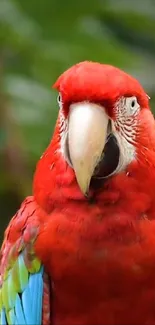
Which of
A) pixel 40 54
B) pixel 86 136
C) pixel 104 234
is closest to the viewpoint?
pixel 86 136

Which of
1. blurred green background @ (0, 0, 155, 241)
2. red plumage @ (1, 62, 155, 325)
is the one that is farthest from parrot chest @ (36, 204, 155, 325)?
blurred green background @ (0, 0, 155, 241)

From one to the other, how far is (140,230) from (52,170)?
0.61ft

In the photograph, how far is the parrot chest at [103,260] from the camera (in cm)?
142

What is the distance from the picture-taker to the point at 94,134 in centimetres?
132

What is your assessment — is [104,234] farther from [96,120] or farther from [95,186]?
[96,120]

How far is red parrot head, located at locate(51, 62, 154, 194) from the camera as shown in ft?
4.32

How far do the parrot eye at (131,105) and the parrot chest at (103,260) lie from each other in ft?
0.59

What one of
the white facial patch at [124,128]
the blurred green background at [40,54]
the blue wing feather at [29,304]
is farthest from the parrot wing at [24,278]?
the blurred green background at [40,54]

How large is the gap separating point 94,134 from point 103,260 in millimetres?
243

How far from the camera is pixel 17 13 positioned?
6.47ft

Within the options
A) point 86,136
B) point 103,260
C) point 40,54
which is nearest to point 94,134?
point 86,136

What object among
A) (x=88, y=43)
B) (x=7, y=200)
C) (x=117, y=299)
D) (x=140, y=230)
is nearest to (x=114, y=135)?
(x=140, y=230)

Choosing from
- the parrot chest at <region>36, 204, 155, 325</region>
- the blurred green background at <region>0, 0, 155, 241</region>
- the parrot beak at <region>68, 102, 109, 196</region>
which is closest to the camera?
the parrot beak at <region>68, 102, 109, 196</region>

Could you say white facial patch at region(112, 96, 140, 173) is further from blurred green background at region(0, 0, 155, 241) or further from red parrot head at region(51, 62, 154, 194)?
blurred green background at region(0, 0, 155, 241)
